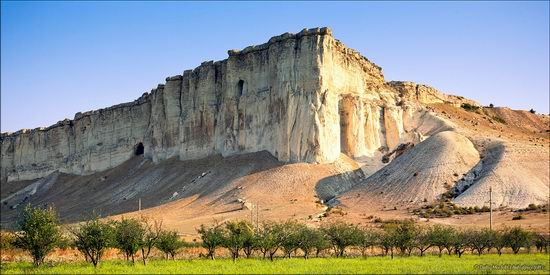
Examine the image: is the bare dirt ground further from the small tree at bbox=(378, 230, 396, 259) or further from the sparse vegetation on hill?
the small tree at bbox=(378, 230, 396, 259)

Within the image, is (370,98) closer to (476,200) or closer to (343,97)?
(343,97)

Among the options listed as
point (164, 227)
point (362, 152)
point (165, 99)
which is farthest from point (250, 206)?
point (165, 99)

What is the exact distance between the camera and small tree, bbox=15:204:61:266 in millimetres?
36438

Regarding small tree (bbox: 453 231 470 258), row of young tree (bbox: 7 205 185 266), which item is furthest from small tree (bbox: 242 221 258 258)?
small tree (bbox: 453 231 470 258)

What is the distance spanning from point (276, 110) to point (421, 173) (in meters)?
16.8

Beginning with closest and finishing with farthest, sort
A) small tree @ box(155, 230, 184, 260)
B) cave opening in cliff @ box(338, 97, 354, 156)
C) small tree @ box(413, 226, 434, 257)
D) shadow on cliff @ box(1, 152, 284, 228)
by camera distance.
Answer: small tree @ box(155, 230, 184, 260)
small tree @ box(413, 226, 434, 257)
shadow on cliff @ box(1, 152, 284, 228)
cave opening in cliff @ box(338, 97, 354, 156)

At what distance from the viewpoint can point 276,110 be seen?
70.9m

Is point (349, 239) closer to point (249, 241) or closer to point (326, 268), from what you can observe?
point (249, 241)

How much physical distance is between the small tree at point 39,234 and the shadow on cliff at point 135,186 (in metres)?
29.2

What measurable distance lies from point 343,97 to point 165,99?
2554cm

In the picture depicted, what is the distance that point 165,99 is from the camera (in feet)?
285

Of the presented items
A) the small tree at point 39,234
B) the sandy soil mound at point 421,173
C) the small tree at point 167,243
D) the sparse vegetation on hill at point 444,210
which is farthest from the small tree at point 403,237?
the small tree at point 39,234

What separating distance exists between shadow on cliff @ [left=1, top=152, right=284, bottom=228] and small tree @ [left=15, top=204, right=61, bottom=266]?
29224 millimetres

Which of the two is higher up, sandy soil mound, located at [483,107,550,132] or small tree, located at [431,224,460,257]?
sandy soil mound, located at [483,107,550,132]
